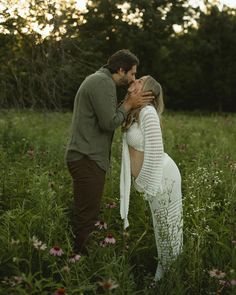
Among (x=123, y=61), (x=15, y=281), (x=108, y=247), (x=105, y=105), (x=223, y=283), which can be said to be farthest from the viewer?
(x=123, y=61)

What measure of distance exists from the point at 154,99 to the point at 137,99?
7.4 inches

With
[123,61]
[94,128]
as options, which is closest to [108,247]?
[94,128]

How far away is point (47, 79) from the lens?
7891mm

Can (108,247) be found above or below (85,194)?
below

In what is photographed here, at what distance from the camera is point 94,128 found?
4.03 metres

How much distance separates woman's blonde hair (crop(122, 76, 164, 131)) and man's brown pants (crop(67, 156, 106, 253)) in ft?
1.57

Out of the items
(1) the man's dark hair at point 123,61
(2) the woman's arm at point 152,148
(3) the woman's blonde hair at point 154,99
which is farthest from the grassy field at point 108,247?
(1) the man's dark hair at point 123,61

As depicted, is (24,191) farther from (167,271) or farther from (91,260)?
(167,271)

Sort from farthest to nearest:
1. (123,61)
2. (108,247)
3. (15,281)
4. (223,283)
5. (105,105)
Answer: (123,61)
(105,105)
(108,247)
(223,283)
(15,281)

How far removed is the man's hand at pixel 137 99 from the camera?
394 centimetres

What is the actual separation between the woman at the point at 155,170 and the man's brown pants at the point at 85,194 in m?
0.26

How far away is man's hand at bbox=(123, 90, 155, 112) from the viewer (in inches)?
155

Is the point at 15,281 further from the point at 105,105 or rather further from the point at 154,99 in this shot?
→ the point at 154,99

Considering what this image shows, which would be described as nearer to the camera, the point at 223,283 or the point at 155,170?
the point at 223,283
